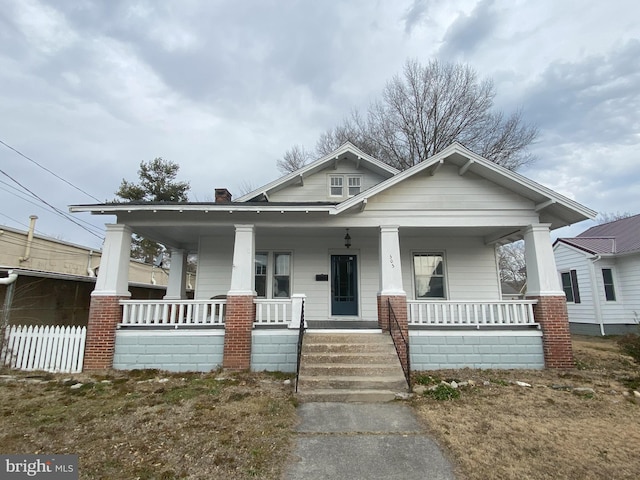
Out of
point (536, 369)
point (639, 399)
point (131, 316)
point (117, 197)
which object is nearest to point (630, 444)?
point (639, 399)

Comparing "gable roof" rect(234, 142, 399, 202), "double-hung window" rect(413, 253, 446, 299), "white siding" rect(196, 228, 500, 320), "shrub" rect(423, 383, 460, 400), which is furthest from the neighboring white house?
"shrub" rect(423, 383, 460, 400)

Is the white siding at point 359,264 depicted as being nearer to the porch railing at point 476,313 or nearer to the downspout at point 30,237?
the porch railing at point 476,313

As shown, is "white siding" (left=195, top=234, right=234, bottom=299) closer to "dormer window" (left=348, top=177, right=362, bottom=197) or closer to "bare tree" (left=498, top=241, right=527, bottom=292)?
"dormer window" (left=348, top=177, right=362, bottom=197)

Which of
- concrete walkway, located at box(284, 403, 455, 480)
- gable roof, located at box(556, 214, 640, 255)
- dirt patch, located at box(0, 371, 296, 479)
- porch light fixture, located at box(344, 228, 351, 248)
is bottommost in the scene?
concrete walkway, located at box(284, 403, 455, 480)

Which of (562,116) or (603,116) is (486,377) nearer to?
(562,116)

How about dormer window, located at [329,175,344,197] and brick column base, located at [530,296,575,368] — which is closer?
brick column base, located at [530,296,575,368]

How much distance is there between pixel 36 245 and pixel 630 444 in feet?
59.9

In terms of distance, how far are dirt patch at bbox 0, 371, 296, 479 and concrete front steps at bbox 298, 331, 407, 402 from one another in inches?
22.1

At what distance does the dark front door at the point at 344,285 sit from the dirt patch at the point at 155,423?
12.2ft

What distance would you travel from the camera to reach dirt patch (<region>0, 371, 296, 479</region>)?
3.41m

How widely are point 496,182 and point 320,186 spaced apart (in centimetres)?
524

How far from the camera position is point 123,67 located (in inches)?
507

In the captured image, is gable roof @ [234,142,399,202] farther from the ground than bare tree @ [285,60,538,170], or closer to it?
closer to it

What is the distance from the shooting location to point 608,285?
13.6 metres
